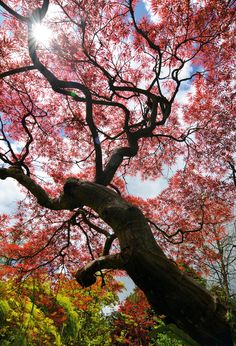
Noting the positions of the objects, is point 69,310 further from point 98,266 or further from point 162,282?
point 162,282

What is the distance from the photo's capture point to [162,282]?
2.53 m

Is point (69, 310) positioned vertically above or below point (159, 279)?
above

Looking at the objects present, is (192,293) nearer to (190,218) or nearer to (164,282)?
(164,282)

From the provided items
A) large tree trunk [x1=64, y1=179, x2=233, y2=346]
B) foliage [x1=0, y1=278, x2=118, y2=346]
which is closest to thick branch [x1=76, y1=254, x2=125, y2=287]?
large tree trunk [x1=64, y1=179, x2=233, y2=346]

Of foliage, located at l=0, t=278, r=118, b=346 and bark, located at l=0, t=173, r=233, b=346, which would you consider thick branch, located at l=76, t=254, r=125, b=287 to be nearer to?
bark, located at l=0, t=173, r=233, b=346

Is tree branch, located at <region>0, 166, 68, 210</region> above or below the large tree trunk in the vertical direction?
above

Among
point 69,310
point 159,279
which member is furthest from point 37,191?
point 69,310

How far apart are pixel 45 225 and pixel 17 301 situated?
7.58ft

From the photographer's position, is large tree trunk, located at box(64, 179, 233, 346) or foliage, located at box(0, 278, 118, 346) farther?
foliage, located at box(0, 278, 118, 346)

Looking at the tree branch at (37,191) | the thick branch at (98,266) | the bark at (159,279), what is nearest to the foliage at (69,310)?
the tree branch at (37,191)

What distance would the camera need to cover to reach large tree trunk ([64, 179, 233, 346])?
233 cm

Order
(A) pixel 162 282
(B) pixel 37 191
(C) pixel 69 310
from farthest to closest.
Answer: (C) pixel 69 310 < (B) pixel 37 191 < (A) pixel 162 282

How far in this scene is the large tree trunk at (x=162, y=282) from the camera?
7.63ft

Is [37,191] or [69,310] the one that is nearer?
[37,191]
